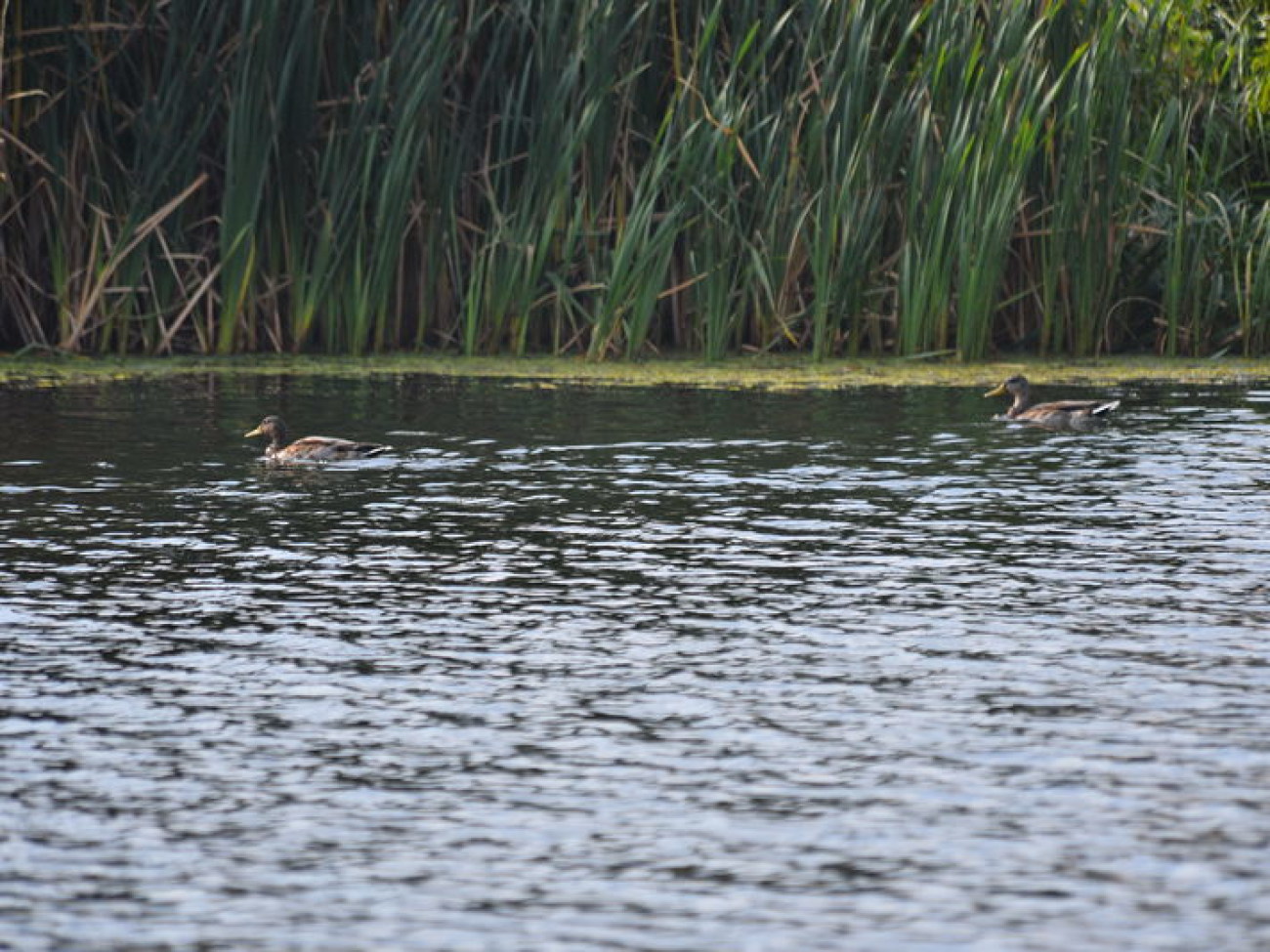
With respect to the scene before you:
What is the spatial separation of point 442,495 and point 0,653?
3.64m

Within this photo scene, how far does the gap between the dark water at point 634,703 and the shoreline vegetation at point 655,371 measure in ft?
11.2

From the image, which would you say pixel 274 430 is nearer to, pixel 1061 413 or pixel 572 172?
pixel 1061 413

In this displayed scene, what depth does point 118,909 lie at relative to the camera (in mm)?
4637

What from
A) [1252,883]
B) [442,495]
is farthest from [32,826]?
[442,495]

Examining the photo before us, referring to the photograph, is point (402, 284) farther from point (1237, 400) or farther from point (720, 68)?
point (1237, 400)

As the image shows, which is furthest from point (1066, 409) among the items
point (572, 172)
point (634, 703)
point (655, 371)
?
point (634, 703)

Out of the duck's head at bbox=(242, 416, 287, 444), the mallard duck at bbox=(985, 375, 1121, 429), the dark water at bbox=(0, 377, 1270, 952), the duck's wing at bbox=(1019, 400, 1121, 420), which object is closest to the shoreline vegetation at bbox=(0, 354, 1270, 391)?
the mallard duck at bbox=(985, 375, 1121, 429)

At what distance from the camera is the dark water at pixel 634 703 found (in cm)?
467

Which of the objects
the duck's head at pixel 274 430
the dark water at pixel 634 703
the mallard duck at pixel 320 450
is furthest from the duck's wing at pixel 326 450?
the duck's head at pixel 274 430

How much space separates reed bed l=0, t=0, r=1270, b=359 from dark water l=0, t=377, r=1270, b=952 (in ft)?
13.1

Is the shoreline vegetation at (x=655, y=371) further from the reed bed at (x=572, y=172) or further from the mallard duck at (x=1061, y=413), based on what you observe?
the mallard duck at (x=1061, y=413)

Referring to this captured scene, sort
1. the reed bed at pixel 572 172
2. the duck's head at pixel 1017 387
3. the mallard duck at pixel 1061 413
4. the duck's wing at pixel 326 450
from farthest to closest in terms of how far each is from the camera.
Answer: the reed bed at pixel 572 172 → the duck's head at pixel 1017 387 → the mallard duck at pixel 1061 413 → the duck's wing at pixel 326 450

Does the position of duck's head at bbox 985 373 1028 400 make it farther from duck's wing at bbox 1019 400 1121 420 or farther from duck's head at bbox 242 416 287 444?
duck's head at bbox 242 416 287 444

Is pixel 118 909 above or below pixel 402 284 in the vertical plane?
below
